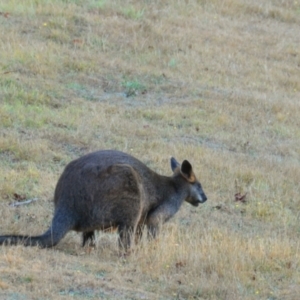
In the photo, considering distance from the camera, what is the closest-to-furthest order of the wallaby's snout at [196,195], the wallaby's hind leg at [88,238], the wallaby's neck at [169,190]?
the wallaby's hind leg at [88,238] < the wallaby's neck at [169,190] < the wallaby's snout at [196,195]

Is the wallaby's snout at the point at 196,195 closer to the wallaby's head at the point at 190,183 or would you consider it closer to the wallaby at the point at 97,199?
the wallaby's head at the point at 190,183

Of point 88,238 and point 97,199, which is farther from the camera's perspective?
point 88,238

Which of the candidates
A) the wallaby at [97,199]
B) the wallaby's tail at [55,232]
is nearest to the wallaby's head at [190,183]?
the wallaby at [97,199]

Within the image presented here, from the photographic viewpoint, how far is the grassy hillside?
24.7 ft

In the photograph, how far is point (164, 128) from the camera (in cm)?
1466

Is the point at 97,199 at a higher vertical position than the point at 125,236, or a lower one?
higher

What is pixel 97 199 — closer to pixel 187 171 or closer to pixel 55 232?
pixel 55 232

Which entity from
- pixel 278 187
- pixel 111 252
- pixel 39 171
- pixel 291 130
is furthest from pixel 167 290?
pixel 291 130

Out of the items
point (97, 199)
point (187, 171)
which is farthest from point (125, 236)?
point (187, 171)

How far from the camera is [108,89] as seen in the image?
16562mm

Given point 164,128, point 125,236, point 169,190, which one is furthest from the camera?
point 164,128

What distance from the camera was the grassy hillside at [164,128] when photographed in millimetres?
7520

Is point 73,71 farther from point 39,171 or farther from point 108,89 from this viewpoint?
point 39,171

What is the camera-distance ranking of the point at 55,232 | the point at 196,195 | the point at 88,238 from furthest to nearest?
the point at 196,195 < the point at 88,238 < the point at 55,232
